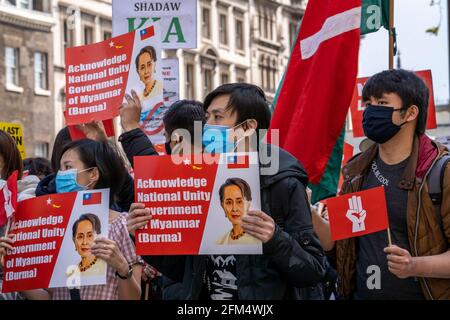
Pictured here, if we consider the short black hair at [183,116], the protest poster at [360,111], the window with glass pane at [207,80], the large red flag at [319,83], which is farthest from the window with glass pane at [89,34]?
the short black hair at [183,116]

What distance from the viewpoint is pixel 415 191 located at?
4.89 meters

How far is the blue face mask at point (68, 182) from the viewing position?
541 cm

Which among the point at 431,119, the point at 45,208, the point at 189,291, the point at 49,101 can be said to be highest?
the point at 49,101

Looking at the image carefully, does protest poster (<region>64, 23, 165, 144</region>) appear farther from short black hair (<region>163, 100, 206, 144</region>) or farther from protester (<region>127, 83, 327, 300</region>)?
protester (<region>127, 83, 327, 300</region>)

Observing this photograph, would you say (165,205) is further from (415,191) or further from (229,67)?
(229,67)

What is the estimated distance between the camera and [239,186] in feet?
15.0

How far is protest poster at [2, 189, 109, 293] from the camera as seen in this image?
5.11 metres

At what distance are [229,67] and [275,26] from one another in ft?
19.5

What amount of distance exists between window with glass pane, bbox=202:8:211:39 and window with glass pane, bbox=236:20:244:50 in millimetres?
3263

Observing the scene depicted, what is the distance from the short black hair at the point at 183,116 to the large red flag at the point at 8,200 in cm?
83

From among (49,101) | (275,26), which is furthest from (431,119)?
(275,26)

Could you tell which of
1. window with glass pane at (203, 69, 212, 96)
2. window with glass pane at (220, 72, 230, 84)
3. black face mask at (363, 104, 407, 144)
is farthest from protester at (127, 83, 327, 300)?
window with glass pane at (220, 72, 230, 84)

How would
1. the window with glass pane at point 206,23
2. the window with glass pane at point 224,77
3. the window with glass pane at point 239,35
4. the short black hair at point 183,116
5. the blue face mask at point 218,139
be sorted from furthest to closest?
the window with glass pane at point 239,35
the window with glass pane at point 224,77
the window with glass pane at point 206,23
the short black hair at point 183,116
the blue face mask at point 218,139

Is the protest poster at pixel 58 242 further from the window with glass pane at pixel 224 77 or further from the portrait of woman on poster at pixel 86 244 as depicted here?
the window with glass pane at pixel 224 77
